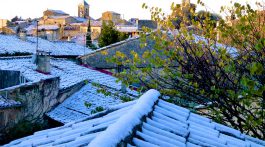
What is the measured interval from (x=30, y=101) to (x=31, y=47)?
1594cm

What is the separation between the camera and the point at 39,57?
1608 centimetres

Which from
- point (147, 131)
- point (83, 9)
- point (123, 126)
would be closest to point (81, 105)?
point (147, 131)

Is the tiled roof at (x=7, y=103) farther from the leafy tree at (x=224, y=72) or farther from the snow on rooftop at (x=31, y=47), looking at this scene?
the snow on rooftop at (x=31, y=47)

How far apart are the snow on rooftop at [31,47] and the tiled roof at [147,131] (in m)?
19.0

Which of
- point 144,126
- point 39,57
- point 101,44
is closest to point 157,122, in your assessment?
point 144,126

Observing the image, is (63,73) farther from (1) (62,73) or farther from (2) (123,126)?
(2) (123,126)

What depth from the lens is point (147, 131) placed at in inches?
140

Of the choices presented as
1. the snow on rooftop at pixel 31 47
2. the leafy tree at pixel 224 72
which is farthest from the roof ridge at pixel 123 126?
the snow on rooftop at pixel 31 47

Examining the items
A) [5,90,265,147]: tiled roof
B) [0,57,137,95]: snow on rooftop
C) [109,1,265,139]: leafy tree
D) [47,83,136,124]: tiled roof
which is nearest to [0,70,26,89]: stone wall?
[0,57,137,95]: snow on rooftop

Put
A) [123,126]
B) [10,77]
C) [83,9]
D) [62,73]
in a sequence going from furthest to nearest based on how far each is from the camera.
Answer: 1. [83,9]
2. [62,73]
3. [10,77]
4. [123,126]

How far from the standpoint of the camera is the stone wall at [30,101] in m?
10.3

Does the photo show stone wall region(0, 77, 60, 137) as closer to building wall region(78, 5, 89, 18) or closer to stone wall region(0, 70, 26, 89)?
stone wall region(0, 70, 26, 89)

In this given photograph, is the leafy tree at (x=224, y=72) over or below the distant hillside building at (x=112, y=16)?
below

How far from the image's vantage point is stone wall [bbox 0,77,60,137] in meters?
10.3
